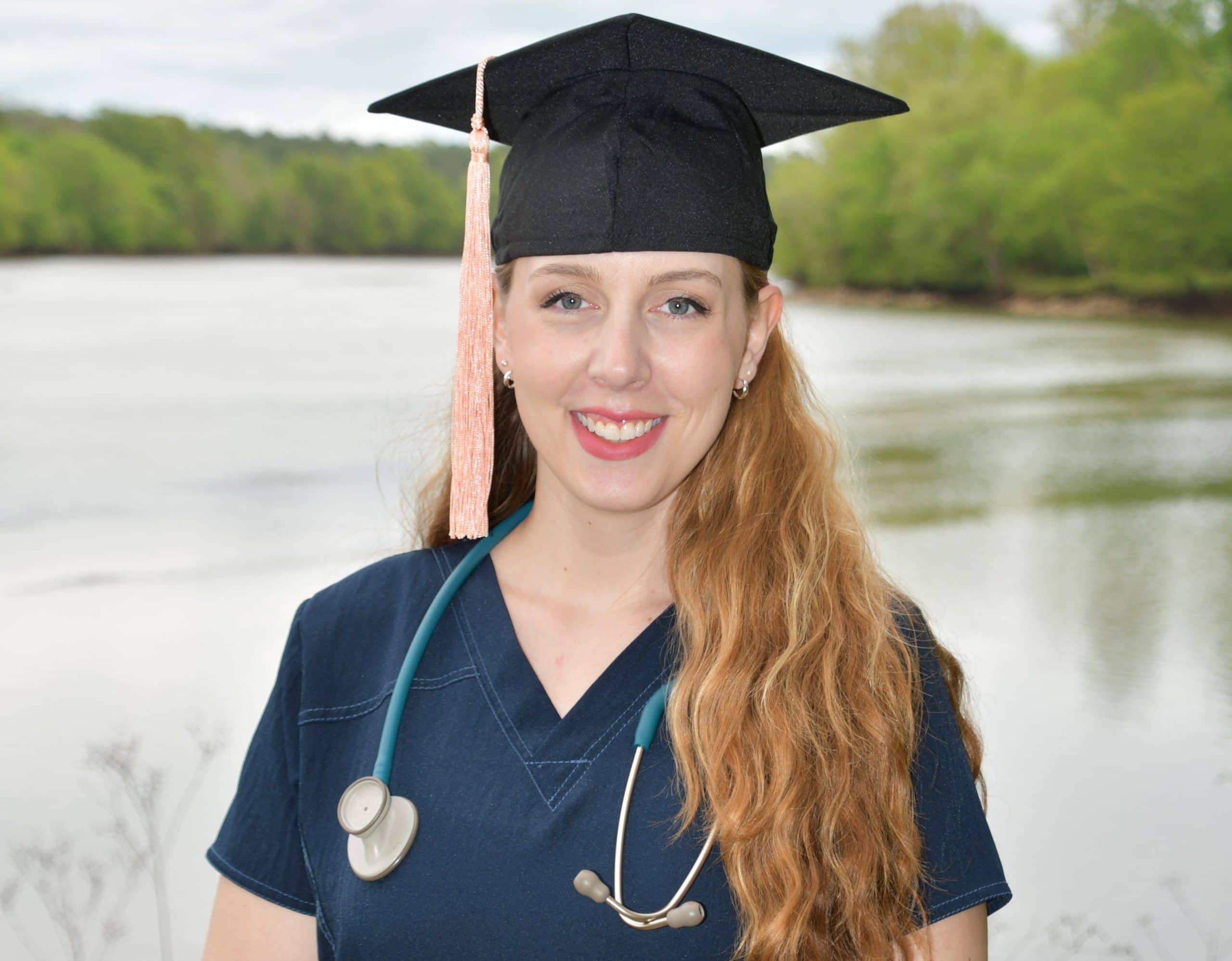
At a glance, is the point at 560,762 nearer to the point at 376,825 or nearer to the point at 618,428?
the point at 376,825

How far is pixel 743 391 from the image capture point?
107cm

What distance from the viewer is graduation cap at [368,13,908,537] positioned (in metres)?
0.98

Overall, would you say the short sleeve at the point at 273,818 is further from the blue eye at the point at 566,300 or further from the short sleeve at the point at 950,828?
the short sleeve at the point at 950,828

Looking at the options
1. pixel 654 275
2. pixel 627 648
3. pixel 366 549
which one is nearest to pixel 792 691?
pixel 627 648

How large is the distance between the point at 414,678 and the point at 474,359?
31 cm

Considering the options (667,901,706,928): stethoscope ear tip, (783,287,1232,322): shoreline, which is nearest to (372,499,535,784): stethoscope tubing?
(667,901,706,928): stethoscope ear tip

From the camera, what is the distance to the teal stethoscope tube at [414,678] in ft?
3.07

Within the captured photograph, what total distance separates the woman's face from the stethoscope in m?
0.19

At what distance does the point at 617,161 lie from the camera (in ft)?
3.26

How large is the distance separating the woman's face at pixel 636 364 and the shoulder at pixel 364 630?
193mm

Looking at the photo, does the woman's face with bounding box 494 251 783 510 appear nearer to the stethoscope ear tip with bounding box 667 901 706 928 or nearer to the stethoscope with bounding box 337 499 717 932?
the stethoscope with bounding box 337 499 717 932

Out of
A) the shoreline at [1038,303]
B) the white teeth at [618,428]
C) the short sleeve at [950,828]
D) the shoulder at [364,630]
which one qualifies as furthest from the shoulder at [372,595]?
the shoreline at [1038,303]

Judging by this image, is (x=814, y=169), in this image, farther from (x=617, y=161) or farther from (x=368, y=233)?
(x=617, y=161)

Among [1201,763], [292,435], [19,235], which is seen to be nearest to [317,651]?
[1201,763]
